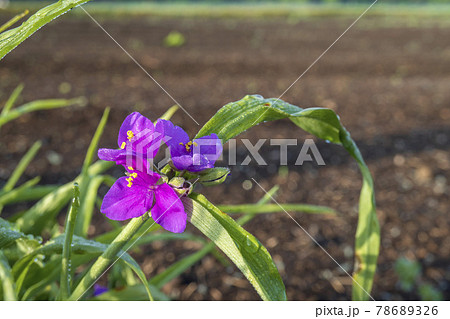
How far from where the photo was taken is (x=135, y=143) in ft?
1.86

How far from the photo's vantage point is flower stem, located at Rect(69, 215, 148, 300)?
0.58 meters

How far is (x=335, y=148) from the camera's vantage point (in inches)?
100

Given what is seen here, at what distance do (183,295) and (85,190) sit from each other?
0.54 meters

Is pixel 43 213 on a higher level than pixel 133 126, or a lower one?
lower

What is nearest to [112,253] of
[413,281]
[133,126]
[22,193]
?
[133,126]

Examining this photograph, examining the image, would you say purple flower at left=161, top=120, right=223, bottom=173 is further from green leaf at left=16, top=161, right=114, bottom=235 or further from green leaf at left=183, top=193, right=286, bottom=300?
green leaf at left=16, top=161, right=114, bottom=235

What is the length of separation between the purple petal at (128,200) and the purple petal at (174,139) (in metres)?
0.06

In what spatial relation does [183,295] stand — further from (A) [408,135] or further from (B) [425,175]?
(A) [408,135]

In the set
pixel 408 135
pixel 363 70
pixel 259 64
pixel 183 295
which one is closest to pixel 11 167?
pixel 183 295

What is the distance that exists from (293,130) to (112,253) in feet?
7.62

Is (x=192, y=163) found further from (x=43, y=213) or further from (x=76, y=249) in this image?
(x=43, y=213)

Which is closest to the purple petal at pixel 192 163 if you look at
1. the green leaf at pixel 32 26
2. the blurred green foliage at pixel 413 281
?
the green leaf at pixel 32 26

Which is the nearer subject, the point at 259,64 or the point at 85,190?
the point at 85,190
